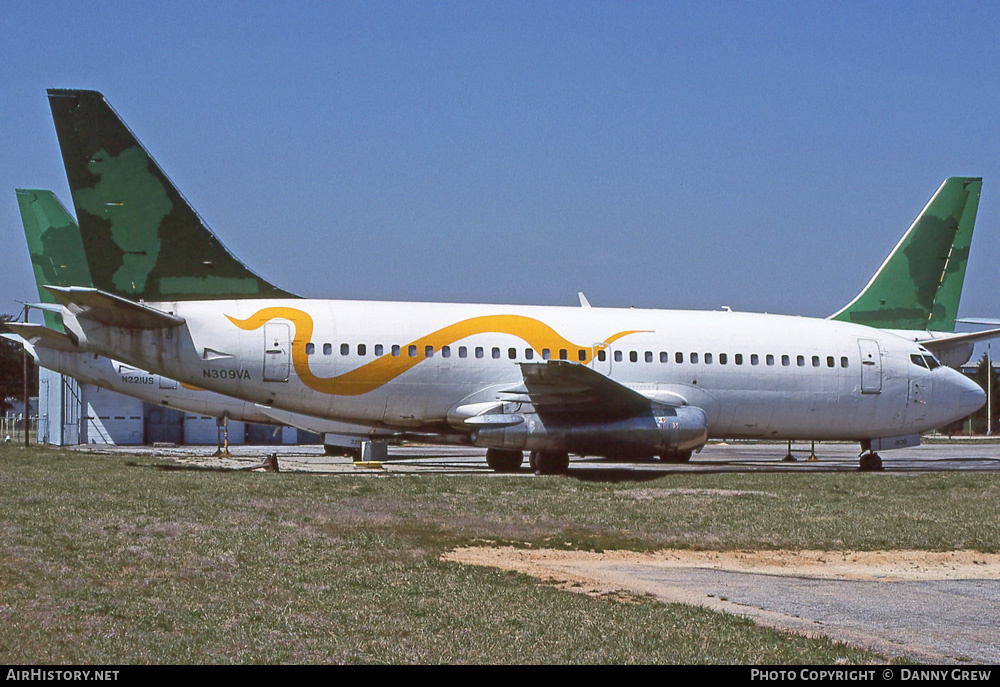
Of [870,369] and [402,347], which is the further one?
[870,369]

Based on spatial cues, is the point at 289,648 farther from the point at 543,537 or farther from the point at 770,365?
the point at 770,365

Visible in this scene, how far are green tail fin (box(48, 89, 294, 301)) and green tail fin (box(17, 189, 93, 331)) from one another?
11615 millimetres

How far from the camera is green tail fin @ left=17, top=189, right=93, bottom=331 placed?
110 ft

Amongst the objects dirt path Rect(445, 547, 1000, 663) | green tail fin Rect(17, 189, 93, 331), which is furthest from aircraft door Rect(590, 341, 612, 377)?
green tail fin Rect(17, 189, 93, 331)

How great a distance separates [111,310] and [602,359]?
34.2 ft

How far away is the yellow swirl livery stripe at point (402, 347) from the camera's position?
23250 millimetres

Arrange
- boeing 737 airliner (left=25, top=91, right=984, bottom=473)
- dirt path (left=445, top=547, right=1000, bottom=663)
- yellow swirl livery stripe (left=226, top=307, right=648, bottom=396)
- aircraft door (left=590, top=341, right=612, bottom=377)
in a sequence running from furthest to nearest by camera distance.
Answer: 1. aircraft door (left=590, top=341, right=612, bottom=377)
2. yellow swirl livery stripe (left=226, top=307, right=648, bottom=396)
3. boeing 737 airliner (left=25, top=91, right=984, bottom=473)
4. dirt path (left=445, top=547, right=1000, bottom=663)

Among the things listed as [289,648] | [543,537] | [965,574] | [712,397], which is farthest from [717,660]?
[712,397]

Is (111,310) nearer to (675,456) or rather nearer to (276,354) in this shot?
(276,354)

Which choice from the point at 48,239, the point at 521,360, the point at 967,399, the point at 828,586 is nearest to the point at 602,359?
the point at 521,360

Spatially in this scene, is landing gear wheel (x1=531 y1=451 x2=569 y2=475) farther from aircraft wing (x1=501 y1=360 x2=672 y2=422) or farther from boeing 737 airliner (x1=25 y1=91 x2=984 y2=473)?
aircraft wing (x1=501 y1=360 x2=672 y2=422)

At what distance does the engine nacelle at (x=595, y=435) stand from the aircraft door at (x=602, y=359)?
161 centimetres

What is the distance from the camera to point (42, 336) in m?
31.9

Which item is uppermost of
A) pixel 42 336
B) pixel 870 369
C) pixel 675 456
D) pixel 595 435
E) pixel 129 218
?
pixel 129 218
